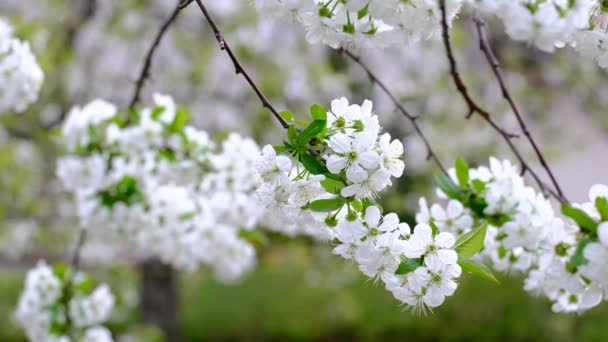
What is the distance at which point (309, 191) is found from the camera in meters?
0.92

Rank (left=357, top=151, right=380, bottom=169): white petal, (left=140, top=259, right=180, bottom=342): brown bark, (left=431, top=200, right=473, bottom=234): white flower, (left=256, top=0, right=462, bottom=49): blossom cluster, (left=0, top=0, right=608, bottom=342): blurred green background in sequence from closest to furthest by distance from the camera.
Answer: (left=357, top=151, right=380, bottom=169): white petal, (left=256, top=0, right=462, bottom=49): blossom cluster, (left=431, top=200, right=473, bottom=234): white flower, (left=0, top=0, right=608, bottom=342): blurred green background, (left=140, top=259, right=180, bottom=342): brown bark

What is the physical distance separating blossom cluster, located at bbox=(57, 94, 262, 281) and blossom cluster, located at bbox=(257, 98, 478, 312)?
0.82 meters

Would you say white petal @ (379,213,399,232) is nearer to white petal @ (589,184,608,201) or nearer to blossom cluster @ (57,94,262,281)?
white petal @ (589,184,608,201)

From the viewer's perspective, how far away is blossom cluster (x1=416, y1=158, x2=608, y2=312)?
1162 mm

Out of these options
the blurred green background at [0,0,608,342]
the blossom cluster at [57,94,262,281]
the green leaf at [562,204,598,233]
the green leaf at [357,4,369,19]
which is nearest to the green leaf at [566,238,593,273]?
the green leaf at [562,204,598,233]

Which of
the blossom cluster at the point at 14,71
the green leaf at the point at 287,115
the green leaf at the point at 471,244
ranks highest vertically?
the blossom cluster at the point at 14,71

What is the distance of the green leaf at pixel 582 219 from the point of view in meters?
1.05

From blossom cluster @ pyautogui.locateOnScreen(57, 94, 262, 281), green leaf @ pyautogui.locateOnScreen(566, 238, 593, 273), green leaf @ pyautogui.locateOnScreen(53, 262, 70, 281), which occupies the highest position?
blossom cluster @ pyautogui.locateOnScreen(57, 94, 262, 281)

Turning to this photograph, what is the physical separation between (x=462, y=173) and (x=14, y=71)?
112 cm

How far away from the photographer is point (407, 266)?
92cm

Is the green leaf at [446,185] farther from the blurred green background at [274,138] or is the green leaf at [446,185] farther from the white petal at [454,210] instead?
the blurred green background at [274,138]

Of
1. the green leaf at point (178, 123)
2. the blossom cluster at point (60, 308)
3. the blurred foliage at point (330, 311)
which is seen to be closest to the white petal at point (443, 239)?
the green leaf at point (178, 123)

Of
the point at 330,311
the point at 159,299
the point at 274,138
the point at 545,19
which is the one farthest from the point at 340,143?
the point at 330,311

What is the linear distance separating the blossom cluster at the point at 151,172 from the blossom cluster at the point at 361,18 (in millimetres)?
739
